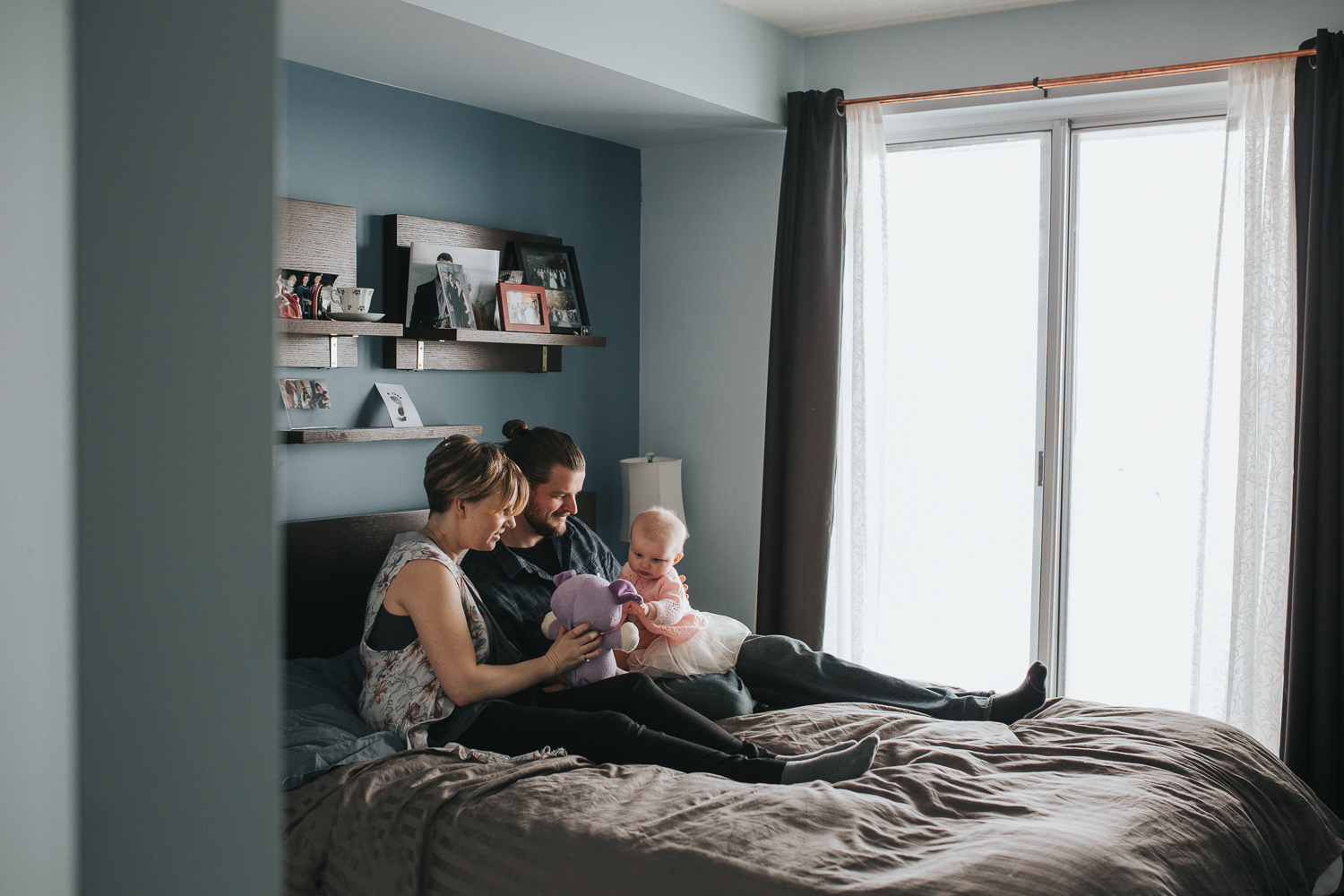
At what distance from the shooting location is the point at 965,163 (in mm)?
3582

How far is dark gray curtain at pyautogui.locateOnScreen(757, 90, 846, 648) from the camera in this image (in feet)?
11.6

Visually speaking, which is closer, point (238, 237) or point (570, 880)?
point (238, 237)

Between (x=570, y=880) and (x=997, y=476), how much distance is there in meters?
2.43

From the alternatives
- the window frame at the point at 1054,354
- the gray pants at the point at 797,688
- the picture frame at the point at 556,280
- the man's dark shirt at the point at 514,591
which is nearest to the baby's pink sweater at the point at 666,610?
the gray pants at the point at 797,688

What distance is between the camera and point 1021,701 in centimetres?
243

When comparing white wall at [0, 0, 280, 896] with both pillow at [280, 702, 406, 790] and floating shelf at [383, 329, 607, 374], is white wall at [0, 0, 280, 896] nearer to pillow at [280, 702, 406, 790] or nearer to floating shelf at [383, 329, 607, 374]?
pillow at [280, 702, 406, 790]

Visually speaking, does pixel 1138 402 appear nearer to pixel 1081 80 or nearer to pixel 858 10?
pixel 1081 80

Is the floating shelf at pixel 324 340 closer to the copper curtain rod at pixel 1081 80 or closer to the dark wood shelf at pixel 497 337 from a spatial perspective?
the dark wood shelf at pixel 497 337

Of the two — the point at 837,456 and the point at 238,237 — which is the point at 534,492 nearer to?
the point at 837,456

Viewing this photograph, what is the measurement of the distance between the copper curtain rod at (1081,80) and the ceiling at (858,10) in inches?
9.8

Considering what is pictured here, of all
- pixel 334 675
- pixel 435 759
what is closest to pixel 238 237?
pixel 435 759

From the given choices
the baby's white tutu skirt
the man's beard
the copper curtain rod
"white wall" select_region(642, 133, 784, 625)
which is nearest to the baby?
the baby's white tutu skirt

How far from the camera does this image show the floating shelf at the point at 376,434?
2.68 m

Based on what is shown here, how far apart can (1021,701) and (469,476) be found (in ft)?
4.74
